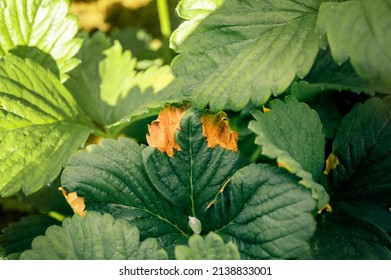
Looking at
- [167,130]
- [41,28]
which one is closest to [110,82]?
[41,28]

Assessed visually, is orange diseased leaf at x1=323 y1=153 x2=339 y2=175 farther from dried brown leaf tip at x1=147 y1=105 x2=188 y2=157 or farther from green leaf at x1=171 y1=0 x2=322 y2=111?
dried brown leaf tip at x1=147 y1=105 x2=188 y2=157

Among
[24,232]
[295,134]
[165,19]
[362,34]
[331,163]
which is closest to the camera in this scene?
[362,34]

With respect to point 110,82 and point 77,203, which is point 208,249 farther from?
point 110,82

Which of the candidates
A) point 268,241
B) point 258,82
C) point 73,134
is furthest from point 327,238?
point 73,134

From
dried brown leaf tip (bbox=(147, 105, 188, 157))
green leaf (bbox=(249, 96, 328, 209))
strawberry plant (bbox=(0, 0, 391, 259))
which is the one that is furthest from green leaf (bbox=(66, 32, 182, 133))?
green leaf (bbox=(249, 96, 328, 209))

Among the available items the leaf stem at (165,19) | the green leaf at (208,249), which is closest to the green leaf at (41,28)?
the leaf stem at (165,19)

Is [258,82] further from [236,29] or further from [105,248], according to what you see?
[105,248]

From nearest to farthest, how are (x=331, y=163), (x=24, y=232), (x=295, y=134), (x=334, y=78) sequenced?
1. (x=295, y=134)
2. (x=331, y=163)
3. (x=334, y=78)
4. (x=24, y=232)
